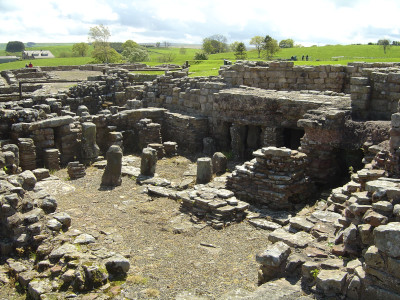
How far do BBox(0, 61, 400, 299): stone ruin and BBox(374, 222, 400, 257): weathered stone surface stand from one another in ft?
0.05

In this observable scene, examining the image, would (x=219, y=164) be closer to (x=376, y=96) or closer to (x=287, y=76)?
(x=376, y=96)

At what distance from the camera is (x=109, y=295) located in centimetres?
863

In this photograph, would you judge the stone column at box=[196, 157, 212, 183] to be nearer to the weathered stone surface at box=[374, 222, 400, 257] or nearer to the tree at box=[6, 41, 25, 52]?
the weathered stone surface at box=[374, 222, 400, 257]

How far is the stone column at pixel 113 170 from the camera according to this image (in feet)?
51.6

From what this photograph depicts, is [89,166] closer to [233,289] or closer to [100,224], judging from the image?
[100,224]

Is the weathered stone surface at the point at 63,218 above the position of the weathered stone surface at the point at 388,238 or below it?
below

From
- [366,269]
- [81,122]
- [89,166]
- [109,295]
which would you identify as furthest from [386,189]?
[81,122]

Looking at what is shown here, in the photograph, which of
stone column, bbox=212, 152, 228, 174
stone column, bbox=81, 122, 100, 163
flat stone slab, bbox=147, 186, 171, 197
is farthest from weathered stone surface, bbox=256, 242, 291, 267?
stone column, bbox=81, 122, 100, 163

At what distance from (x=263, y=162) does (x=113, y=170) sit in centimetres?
573

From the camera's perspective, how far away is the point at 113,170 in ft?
51.7

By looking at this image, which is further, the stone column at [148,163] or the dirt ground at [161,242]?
the stone column at [148,163]

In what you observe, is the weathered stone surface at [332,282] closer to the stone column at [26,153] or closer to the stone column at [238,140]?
the stone column at [238,140]

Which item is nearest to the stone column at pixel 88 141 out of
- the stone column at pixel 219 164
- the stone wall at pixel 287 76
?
the stone column at pixel 219 164

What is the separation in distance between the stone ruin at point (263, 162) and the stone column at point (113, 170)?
2.1 inches
